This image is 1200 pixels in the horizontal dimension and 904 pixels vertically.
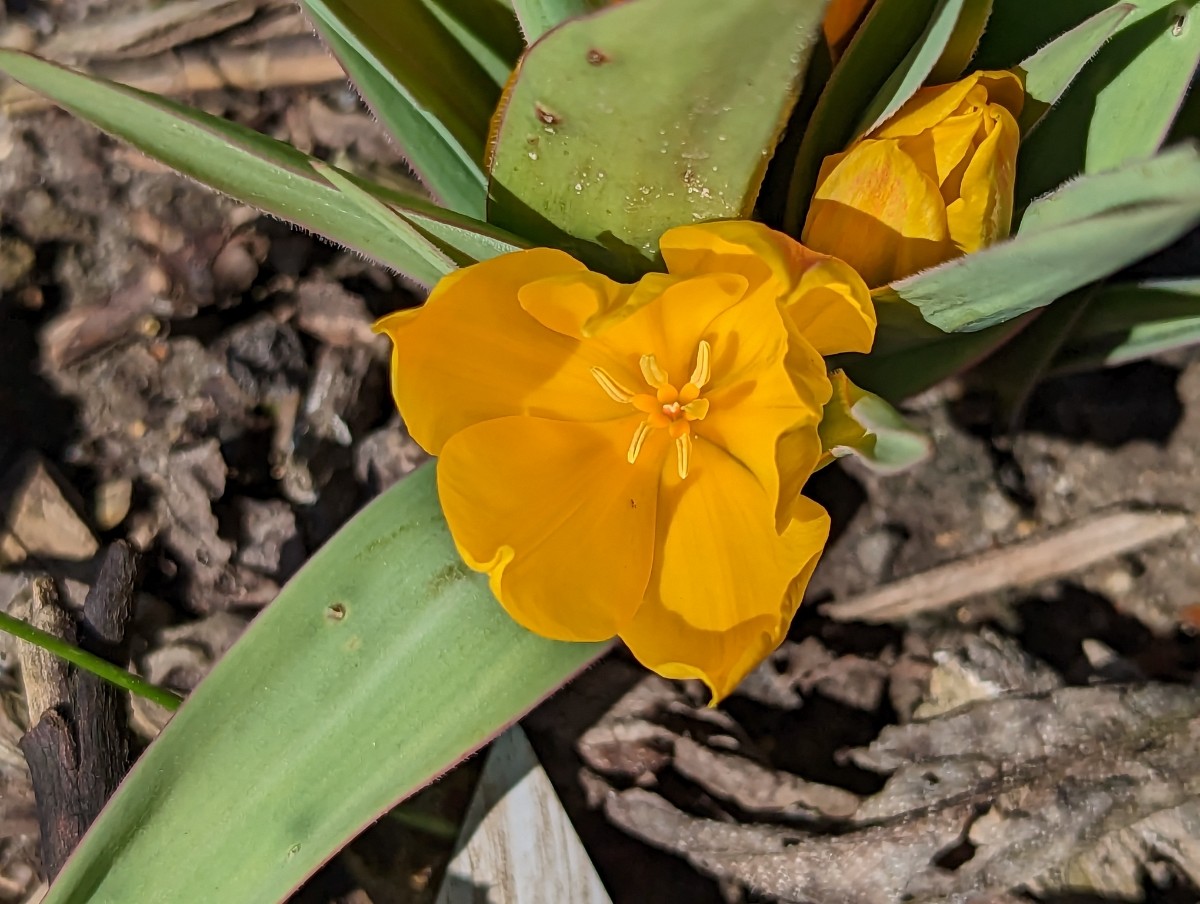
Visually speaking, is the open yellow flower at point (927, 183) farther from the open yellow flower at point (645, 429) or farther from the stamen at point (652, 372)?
the stamen at point (652, 372)

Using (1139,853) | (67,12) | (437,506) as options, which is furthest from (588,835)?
(67,12)

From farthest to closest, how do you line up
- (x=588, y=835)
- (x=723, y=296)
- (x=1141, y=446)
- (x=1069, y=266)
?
1. (x=1141, y=446)
2. (x=588, y=835)
3. (x=723, y=296)
4. (x=1069, y=266)

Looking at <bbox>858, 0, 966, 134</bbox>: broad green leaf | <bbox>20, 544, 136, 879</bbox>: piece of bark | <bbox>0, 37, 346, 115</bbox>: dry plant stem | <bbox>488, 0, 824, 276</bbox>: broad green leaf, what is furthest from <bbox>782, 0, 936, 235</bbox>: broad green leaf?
<bbox>20, 544, 136, 879</bbox>: piece of bark

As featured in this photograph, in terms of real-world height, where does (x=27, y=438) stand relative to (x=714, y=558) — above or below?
above

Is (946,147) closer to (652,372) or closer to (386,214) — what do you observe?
(652,372)

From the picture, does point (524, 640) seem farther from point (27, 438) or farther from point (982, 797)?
point (27, 438)

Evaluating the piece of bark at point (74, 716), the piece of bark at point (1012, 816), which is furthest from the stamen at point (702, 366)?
the piece of bark at point (74, 716)
